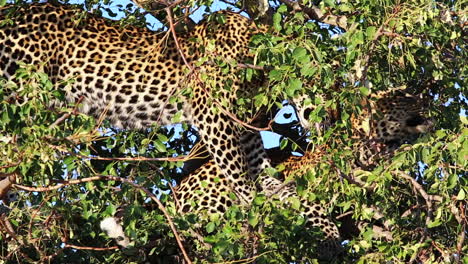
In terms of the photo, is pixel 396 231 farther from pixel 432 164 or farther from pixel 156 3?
pixel 156 3

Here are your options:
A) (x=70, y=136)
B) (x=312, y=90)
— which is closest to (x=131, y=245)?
(x=70, y=136)

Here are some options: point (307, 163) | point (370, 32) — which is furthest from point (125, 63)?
point (370, 32)

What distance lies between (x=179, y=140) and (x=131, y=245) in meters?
2.38

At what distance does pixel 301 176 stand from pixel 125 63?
3166 millimetres

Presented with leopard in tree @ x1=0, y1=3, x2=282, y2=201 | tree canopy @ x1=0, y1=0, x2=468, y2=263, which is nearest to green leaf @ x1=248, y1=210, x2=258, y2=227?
tree canopy @ x1=0, y1=0, x2=468, y2=263

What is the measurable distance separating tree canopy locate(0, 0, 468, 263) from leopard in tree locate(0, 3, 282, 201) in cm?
167

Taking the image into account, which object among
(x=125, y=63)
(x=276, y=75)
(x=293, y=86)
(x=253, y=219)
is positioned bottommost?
(x=253, y=219)

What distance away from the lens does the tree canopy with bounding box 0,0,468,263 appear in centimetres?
816

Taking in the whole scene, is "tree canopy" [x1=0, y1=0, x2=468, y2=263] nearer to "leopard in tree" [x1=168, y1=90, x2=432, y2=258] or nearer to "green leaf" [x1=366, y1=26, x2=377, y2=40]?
"green leaf" [x1=366, y1=26, x2=377, y2=40]

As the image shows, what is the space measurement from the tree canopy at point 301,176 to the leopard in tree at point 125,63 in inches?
65.7

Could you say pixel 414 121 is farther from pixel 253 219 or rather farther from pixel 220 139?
pixel 253 219

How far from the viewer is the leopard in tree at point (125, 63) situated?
11047mm

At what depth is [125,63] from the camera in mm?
11344

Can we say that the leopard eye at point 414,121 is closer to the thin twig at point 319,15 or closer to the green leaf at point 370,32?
the thin twig at point 319,15
